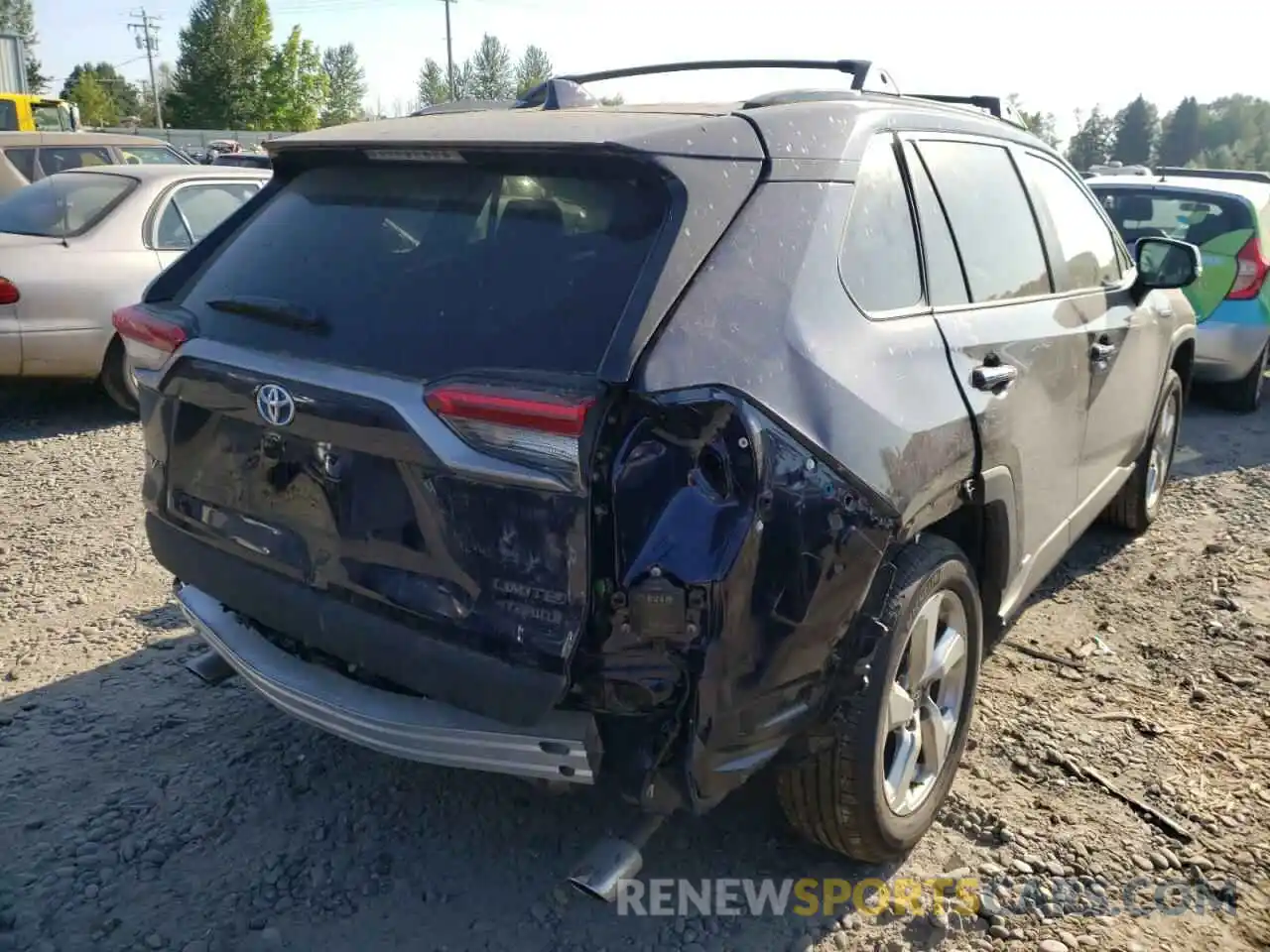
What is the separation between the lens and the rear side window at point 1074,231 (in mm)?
3811

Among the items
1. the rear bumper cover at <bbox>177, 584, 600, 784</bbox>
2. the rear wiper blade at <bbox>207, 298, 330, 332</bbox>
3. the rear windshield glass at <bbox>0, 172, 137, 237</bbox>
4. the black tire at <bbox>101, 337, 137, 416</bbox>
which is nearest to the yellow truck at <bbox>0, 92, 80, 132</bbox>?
the rear windshield glass at <bbox>0, 172, 137, 237</bbox>

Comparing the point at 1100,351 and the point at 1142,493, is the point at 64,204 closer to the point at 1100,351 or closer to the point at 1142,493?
the point at 1100,351

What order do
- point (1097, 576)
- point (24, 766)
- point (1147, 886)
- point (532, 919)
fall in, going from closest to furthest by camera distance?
point (532, 919) → point (1147, 886) → point (24, 766) → point (1097, 576)

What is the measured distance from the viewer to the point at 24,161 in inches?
428

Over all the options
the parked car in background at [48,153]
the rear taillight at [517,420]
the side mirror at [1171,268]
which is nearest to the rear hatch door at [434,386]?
the rear taillight at [517,420]

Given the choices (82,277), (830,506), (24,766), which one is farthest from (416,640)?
(82,277)

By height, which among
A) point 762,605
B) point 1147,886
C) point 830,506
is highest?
point 830,506

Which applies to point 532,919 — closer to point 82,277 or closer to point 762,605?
point 762,605

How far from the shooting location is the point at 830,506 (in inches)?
87.3

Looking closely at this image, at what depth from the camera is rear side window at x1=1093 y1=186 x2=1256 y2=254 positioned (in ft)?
25.2

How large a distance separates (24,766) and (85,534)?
2068 mm

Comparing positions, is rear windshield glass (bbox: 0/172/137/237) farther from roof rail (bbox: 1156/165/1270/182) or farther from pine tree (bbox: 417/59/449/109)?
pine tree (bbox: 417/59/449/109)

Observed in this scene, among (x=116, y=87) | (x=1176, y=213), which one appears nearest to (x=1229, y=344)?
(x=1176, y=213)

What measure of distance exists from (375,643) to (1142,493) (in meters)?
3.99
